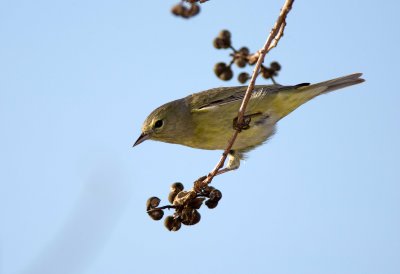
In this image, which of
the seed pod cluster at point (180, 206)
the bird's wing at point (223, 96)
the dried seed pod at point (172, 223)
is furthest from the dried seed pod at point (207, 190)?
the bird's wing at point (223, 96)

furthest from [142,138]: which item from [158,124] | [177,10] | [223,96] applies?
[177,10]

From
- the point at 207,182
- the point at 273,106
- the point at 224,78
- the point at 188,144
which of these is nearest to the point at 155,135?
the point at 188,144

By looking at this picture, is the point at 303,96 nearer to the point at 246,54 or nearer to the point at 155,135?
the point at 155,135

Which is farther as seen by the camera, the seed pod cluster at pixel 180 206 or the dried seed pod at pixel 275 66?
the seed pod cluster at pixel 180 206

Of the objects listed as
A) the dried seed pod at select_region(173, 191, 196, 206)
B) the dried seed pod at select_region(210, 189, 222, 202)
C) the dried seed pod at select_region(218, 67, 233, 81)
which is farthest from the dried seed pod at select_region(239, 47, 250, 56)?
the dried seed pod at select_region(210, 189, 222, 202)

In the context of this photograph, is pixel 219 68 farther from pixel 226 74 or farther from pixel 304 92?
pixel 304 92

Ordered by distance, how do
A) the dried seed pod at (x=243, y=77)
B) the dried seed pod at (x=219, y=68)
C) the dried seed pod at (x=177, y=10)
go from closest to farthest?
the dried seed pod at (x=177, y=10) → the dried seed pod at (x=219, y=68) → the dried seed pod at (x=243, y=77)

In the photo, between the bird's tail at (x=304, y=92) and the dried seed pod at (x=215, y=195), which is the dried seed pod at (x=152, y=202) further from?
the bird's tail at (x=304, y=92)
